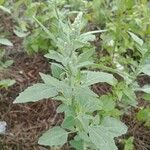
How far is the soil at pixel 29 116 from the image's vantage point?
2459mm

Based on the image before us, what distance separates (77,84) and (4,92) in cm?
96

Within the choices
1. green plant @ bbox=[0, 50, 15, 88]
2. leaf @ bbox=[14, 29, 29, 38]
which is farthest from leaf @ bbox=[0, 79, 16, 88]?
leaf @ bbox=[14, 29, 29, 38]

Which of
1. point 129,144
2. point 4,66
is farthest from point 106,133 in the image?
point 4,66

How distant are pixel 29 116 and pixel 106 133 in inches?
32.2

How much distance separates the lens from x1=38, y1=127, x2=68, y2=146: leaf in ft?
6.28

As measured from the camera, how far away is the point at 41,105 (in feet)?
8.84

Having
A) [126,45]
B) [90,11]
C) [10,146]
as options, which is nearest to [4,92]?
[10,146]

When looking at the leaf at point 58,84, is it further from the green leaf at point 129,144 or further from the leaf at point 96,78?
the green leaf at point 129,144

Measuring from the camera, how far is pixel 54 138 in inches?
76.6

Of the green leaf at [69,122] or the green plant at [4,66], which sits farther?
the green plant at [4,66]

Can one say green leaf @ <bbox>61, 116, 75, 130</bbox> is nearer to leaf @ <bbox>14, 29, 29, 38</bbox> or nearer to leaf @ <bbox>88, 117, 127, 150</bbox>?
leaf @ <bbox>88, 117, 127, 150</bbox>

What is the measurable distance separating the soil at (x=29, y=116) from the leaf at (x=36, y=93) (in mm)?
612

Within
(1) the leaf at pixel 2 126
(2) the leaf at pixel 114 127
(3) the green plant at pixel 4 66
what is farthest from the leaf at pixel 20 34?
(2) the leaf at pixel 114 127

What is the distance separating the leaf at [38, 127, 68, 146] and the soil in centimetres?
42
